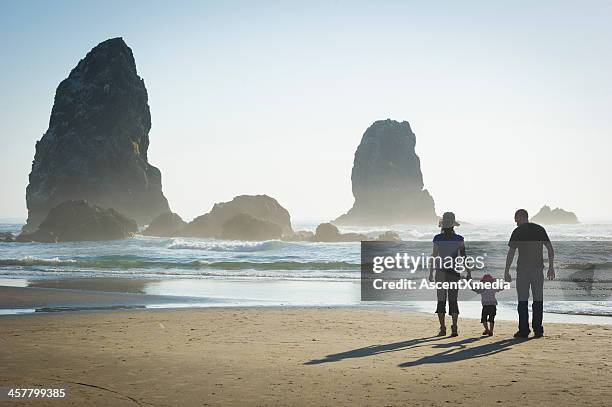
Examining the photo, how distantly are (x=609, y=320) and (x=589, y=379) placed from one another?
7.14 meters

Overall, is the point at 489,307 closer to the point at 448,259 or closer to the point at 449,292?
the point at 449,292

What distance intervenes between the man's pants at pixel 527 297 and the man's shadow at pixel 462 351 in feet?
1.60

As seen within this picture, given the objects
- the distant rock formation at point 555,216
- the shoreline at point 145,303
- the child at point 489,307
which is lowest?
the shoreline at point 145,303

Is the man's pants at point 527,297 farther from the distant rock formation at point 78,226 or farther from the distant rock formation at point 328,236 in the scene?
the distant rock formation at point 78,226

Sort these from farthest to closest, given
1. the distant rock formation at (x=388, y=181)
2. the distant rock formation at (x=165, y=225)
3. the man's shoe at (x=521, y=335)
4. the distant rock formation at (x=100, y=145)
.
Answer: the distant rock formation at (x=388, y=181)
the distant rock formation at (x=100, y=145)
the distant rock formation at (x=165, y=225)
the man's shoe at (x=521, y=335)

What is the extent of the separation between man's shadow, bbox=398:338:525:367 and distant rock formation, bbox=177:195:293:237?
57.8 m

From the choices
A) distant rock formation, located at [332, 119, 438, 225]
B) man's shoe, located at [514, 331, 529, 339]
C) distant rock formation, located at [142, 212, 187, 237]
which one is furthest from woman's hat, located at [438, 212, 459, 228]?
distant rock formation, located at [332, 119, 438, 225]

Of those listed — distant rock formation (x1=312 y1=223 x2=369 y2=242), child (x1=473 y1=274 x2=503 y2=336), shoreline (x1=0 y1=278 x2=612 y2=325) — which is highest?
distant rock formation (x1=312 y1=223 x2=369 y2=242)

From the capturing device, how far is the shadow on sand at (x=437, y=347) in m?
8.52

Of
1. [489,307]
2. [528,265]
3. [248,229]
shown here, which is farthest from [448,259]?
[248,229]

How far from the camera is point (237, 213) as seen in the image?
225 ft

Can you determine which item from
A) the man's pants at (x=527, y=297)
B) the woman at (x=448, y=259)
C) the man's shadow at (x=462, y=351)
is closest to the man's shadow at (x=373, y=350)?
the man's shadow at (x=462, y=351)

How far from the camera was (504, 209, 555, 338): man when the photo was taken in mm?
10570

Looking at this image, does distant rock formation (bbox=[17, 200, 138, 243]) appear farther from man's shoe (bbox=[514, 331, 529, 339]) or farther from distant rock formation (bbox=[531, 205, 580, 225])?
distant rock formation (bbox=[531, 205, 580, 225])
